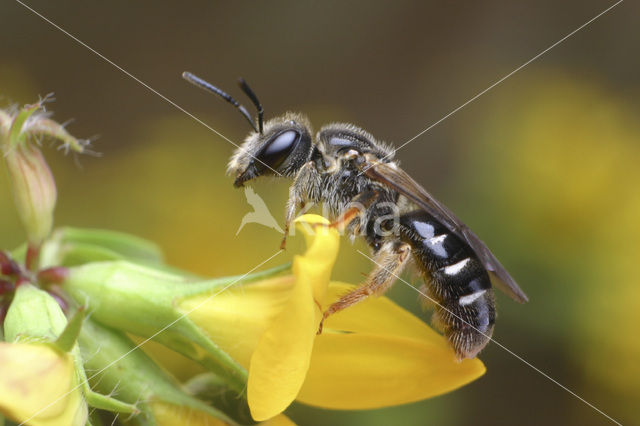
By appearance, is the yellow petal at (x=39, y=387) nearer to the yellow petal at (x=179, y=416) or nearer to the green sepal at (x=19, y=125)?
the yellow petal at (x=179, y=416)

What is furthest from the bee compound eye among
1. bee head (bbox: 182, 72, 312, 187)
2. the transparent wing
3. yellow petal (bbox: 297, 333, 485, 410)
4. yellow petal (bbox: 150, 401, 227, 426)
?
yellow petal (bbox: 150, 401, 227, 426)

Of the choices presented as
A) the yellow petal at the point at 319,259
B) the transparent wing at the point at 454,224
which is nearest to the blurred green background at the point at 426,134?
the transparent wing at the point at 454,224

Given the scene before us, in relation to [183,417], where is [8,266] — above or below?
above

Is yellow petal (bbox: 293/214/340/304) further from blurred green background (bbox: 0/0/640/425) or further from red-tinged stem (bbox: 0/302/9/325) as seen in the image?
red-tinged stem (bbox: 0/302/9/325)

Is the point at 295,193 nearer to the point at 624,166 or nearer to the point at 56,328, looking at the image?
the point at 56,328

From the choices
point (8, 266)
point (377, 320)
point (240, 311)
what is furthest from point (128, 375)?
point (377, 320)

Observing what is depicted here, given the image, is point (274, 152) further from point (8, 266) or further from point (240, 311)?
point (8, 266)

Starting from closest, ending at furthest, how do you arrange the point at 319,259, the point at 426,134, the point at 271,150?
the point at 319,259, the point at 271,150, the point at 426,134
